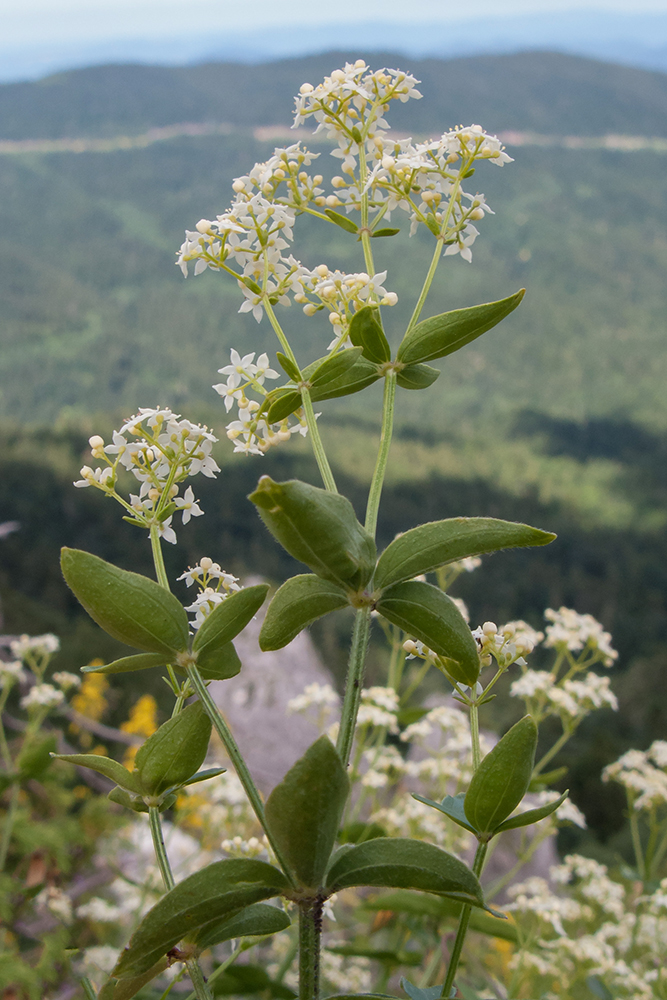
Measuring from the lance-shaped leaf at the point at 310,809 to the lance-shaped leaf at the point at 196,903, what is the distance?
44mm

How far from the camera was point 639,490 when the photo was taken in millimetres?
55875

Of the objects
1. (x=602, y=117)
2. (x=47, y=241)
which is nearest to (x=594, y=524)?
(x=47, y=241)

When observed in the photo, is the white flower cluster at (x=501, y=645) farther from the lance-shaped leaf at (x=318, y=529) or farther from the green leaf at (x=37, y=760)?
the green leaf at (x=37, y=760)

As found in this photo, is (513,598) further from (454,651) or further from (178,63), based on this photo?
(178,63)

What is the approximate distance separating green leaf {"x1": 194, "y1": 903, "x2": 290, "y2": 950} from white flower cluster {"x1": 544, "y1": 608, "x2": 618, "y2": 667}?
2.39 meters

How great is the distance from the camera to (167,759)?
3.24 feet

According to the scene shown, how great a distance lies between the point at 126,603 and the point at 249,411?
40 cm

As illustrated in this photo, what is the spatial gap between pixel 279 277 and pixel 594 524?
48142 mm

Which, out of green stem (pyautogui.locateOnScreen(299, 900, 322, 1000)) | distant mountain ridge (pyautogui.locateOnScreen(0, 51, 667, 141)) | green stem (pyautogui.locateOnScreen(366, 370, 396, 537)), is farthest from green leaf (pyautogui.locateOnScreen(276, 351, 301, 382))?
distant mountain ridge (pyautogui.locateOnScreen(0, 51, 667, 141))

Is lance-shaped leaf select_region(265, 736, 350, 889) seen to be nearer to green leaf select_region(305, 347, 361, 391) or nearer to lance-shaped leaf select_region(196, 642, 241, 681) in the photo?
lance-shaped leaf select_region(196, 642, 241, 681)

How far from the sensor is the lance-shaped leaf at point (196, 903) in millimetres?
795

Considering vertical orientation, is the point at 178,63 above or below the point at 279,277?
above

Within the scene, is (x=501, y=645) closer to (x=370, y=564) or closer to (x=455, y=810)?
(x=455, y=810)

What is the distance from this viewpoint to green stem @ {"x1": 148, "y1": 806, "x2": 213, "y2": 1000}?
3.07 ft
